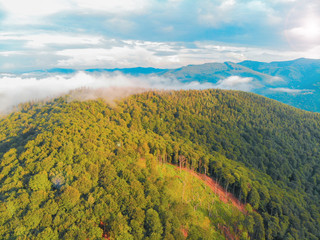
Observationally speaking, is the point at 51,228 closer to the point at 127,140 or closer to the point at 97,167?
the point at 97,167

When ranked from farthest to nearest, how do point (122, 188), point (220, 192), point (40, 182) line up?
point (220, 192) < point (122, 188) < point (40, 182)

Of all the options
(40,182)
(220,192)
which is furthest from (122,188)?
(220,192)

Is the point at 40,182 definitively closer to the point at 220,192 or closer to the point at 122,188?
the point at 122,188

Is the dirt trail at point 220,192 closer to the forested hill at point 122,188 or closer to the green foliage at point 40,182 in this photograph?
the forested hill at point 122,188

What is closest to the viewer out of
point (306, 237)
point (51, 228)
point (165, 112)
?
point (51, 228)

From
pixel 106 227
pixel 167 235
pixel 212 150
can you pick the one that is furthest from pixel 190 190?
pixel 212 150

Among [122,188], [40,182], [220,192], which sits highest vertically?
[40,182]

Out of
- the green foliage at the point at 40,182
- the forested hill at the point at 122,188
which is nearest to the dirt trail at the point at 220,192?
the forested hill at the point at 122,188

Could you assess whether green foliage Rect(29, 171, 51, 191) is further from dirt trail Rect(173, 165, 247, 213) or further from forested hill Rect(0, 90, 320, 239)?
dirt trail Rect(173, 165, 247, 213)
